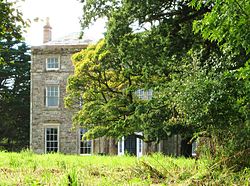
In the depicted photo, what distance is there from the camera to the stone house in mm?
28359

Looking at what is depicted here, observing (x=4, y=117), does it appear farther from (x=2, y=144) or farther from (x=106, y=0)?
(x=106, y=0)

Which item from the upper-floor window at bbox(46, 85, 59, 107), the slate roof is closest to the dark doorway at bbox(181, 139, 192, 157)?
the upper-floor window at bbox(46, 85, 59, 107)

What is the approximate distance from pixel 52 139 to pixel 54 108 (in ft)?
6.56

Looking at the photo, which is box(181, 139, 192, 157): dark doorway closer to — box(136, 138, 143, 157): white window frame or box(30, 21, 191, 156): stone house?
box(136, 138, 143, 157): white window frame

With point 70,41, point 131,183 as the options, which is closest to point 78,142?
point 70,41

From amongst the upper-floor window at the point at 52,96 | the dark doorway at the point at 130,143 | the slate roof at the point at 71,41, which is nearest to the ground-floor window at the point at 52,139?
the upper-floor window at the point at 52,96

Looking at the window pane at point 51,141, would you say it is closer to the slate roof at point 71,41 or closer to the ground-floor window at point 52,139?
the ground-floor window at point 52,139

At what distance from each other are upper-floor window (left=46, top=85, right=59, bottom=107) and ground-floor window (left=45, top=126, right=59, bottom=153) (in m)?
1.54

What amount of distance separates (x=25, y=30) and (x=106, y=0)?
8730mm

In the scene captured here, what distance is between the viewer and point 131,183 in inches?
228

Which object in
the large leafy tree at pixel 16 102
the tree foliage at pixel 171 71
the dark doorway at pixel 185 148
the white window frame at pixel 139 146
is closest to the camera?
the tree foliage at pixel 171 71

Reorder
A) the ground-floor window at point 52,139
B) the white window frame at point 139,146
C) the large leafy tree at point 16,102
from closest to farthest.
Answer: the white window frame at point 139,146
the ground-floor window at point 52,139
the large leafy tree at point 16,102

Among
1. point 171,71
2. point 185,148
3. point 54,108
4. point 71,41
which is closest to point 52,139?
point 54,108

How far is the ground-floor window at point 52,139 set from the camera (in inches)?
1123
